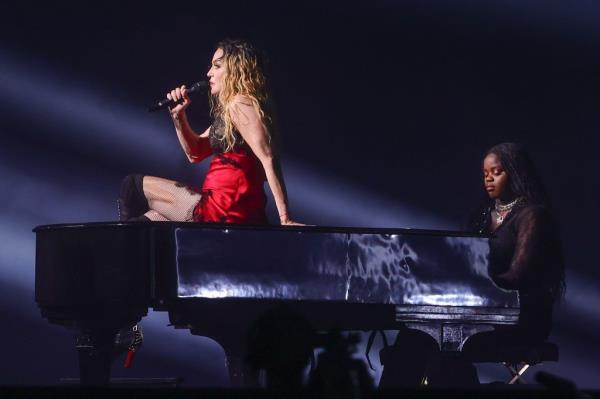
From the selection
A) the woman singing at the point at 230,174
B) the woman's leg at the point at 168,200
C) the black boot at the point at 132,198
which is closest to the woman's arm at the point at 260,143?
the woman singing at the point at 230,174

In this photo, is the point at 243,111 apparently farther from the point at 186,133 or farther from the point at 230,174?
the point at 186,133

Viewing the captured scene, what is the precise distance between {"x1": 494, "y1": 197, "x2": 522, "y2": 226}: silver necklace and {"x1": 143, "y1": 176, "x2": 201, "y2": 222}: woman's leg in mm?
1300

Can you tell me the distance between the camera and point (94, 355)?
3.91 meters

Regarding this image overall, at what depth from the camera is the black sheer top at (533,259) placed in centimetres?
430

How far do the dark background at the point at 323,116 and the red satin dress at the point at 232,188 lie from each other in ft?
4.74

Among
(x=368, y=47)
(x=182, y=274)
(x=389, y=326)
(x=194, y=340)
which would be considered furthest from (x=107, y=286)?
(x=368, y=47)

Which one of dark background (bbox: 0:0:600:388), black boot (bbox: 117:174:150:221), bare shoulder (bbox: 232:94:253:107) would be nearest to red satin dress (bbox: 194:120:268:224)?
bare shoulder (bbox: 232:94:253:107)

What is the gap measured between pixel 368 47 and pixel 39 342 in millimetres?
2230

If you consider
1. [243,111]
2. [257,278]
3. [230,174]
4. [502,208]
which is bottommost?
[257,278]

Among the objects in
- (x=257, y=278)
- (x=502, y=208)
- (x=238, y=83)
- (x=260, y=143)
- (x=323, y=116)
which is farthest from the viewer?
(x=323, y=116)

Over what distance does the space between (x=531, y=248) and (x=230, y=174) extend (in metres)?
1.17

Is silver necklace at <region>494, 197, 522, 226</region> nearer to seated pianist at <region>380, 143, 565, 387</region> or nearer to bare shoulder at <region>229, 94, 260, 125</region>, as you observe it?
seated pianist at <region>380, 143, 565, 387</region>

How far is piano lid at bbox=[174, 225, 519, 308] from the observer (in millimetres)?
3814

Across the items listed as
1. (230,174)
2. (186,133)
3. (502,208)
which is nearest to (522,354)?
(502,208)
